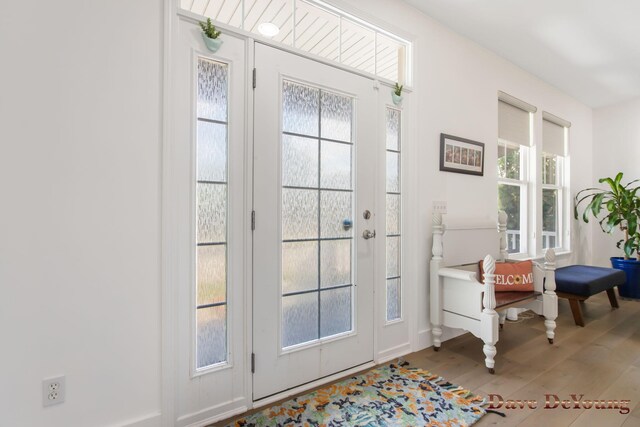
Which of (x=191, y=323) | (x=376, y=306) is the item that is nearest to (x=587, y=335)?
(x=376, y=306)

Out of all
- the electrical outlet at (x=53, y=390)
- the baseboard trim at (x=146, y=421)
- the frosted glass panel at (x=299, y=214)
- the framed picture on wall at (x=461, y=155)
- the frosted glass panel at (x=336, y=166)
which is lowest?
the baseboard trim at (x=146, y=421)

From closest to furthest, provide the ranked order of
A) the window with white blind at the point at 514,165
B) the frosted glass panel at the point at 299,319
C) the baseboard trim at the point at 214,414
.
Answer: the baseboard trim at the point at 214,414
the frosted glass panel at the point at 299,319
the window with white blind at the point at 514,165

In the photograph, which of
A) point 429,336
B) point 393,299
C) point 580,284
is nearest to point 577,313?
point 580,284

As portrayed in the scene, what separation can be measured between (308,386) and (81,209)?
1.58 metres

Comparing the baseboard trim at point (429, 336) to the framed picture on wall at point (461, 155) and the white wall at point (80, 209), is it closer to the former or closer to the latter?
the framed picture on wall at point (461, 155)

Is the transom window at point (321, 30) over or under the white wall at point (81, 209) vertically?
over

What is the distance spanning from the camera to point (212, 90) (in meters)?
1.75

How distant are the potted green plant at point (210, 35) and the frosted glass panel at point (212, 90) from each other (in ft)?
0.25

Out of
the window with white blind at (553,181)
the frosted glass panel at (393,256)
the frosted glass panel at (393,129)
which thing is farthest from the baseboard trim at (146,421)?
the window with white blind at (553,181)

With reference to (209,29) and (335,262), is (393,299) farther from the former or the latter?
(209,29)

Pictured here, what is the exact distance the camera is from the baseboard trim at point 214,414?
65.3 inches

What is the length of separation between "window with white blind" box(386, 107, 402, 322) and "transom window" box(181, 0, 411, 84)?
0.40 metres

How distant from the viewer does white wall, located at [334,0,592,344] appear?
2637mm

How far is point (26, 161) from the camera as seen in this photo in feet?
4.31
